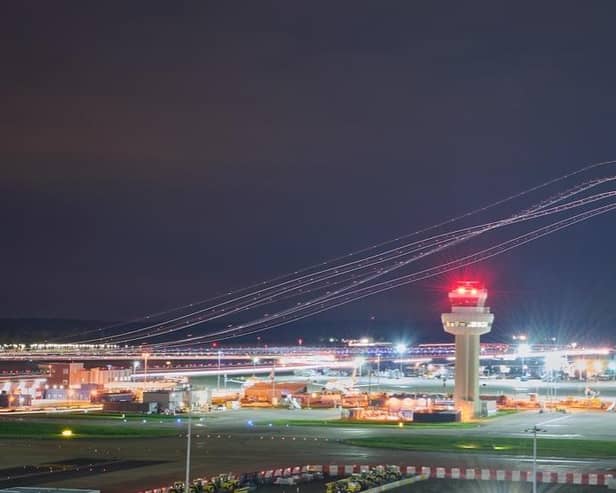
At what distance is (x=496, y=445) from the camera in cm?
9169

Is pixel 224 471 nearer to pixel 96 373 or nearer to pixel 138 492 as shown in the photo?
pixel 138 492

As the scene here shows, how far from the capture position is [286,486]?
64500 millimetres

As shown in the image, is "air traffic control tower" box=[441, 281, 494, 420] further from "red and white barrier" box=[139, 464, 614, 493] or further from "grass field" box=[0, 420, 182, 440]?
"red and white barrier" box=[139, 464, 614, 493]

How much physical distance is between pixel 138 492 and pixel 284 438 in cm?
3808

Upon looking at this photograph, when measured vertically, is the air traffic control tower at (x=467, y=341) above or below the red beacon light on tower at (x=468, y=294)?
below

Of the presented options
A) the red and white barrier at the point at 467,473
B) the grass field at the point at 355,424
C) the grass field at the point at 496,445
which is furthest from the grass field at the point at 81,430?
the red and white barrier at the point at 467,473

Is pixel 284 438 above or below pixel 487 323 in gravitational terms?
below

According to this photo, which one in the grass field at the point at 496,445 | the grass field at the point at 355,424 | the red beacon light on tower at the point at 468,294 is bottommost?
the grass field at the point at 496,445

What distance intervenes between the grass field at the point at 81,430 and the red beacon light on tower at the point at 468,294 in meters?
36.7

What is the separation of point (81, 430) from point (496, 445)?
127 feet

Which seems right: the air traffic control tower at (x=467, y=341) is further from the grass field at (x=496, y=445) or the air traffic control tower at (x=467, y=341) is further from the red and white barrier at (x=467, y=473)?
the red and white barrier at (x=467, y=473)

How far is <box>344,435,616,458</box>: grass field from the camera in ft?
283

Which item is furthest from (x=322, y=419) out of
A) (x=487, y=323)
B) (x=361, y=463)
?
(x=361, y=463)

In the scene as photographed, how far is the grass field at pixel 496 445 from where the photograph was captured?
86188 mm
